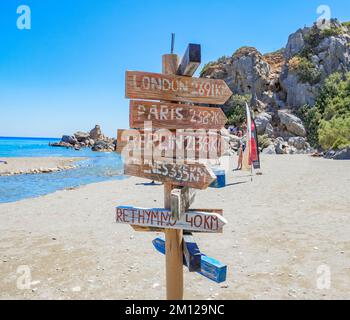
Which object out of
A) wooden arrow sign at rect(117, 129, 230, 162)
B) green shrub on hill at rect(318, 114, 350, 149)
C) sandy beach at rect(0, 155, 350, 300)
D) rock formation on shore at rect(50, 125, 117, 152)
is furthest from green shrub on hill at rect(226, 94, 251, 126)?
wooden arrow sign at rect(117, 129, 230, 162)

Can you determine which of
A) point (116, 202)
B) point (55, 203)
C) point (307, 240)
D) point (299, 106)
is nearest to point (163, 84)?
point (307, 240)

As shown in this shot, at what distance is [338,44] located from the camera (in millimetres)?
66125

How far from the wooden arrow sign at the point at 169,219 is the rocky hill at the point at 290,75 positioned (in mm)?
57779

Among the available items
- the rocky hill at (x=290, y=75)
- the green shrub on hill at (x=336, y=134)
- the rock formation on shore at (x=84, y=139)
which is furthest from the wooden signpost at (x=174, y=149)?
the rock formation on shore at (x=84, y=139)

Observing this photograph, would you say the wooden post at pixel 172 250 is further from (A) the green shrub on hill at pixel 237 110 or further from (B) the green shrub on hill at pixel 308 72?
(B) the green shrub on hill at pixel 308 72

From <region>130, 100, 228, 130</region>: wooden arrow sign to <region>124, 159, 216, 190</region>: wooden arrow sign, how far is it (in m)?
0.51

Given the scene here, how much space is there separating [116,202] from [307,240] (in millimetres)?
8382

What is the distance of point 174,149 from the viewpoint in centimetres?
411

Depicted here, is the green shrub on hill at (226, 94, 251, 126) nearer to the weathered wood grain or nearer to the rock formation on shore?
the rock formation on shore

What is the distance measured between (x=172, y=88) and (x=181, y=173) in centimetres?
115

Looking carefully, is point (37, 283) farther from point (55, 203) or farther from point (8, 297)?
point (55, 203)

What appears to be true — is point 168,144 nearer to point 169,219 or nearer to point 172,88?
point 172,88

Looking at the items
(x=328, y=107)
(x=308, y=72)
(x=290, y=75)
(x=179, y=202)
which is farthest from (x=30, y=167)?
(x=308, y=72)

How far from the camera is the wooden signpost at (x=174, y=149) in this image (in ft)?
13.1
